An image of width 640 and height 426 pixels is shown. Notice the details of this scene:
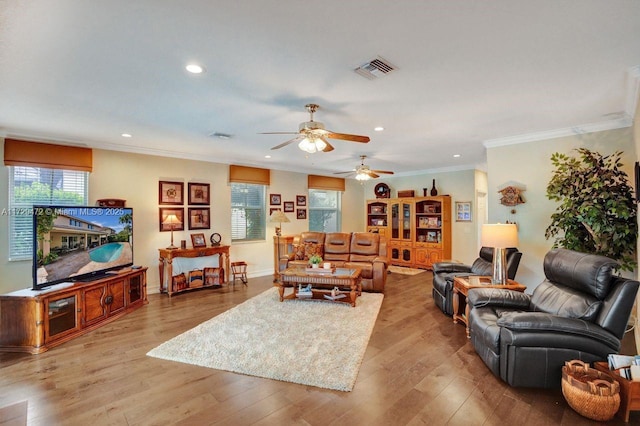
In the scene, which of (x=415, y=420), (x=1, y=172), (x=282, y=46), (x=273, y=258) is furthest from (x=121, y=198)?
(x=415, y=420)

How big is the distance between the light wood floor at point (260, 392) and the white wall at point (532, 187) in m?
1.26

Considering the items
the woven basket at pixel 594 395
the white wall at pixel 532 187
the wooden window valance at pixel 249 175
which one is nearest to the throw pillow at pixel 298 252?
the wooden window valance at pixel 249 175

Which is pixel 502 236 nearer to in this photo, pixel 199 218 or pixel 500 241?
pixel 500 241

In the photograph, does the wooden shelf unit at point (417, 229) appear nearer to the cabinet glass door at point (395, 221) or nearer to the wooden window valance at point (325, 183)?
the cabinet glass door at point (395, 221)

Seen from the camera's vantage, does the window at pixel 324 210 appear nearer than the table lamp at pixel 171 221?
No

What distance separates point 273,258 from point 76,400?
4.71 meters

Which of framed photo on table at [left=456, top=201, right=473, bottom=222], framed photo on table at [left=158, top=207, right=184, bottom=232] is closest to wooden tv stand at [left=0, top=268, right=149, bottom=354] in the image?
framed photo on table at [left=158, top=207, right=184, bottom=232]

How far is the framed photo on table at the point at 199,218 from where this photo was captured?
18.7ft

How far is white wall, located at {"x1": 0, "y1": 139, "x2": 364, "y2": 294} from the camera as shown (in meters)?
4.04

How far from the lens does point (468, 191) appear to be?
710cm

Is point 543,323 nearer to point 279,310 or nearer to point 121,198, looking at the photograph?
point 279,310

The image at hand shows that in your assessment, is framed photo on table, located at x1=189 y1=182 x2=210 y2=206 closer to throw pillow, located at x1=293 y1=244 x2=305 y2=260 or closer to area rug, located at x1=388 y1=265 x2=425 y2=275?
throw pillow, located at x1=293 y1=244 x2=305 y2=260

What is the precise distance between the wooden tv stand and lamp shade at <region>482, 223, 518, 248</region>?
4899mm

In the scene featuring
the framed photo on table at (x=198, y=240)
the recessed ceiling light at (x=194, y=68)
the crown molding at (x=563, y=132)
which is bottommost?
the framed photo on table at (x=198, y=240)
